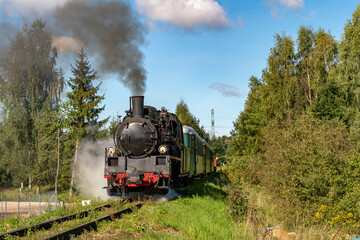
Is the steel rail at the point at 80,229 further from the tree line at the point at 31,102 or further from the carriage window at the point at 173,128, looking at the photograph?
the tree line at the point at 31,102

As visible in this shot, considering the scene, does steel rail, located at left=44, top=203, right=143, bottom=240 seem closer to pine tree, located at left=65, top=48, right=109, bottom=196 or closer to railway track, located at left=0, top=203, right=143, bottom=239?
railway track, located at left=0, top=203, right=143, bottom=239

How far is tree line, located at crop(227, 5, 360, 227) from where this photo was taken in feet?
34.0

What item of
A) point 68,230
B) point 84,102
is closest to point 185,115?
point 84,102

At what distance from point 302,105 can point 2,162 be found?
29015 mm

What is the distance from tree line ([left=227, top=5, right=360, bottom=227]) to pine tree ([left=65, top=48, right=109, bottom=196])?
11.6 meters

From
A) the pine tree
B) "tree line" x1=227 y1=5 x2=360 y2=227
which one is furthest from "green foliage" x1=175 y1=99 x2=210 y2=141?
the pine tree

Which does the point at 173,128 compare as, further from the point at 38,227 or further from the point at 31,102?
the point at 31,102

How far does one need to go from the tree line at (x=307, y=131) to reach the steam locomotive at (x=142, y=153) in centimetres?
248

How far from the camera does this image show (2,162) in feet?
120

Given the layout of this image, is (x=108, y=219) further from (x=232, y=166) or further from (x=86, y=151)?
(x=86, y=151)

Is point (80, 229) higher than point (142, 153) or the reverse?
the reverse

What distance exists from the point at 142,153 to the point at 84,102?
20.6 metres

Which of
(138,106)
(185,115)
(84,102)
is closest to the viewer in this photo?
(138,106)

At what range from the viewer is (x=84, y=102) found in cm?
3212
